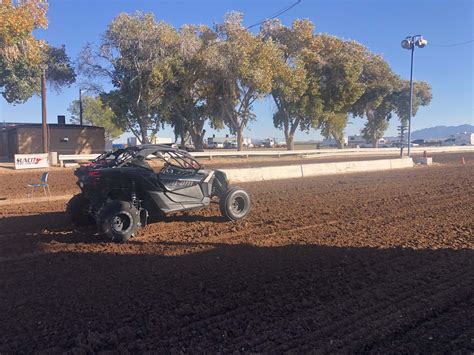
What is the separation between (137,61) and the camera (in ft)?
108

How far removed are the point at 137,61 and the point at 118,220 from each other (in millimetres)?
27168

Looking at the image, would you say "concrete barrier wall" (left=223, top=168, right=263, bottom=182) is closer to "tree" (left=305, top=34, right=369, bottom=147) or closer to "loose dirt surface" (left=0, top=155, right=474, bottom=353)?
"loose dirt surface" (left=0, top=155, right=474, bottom=353)

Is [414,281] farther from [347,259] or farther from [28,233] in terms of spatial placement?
[28,233]

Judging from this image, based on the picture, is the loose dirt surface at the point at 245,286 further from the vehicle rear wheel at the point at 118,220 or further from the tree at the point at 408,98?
the tree at the point at 408,98

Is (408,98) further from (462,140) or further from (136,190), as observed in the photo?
(136,190)

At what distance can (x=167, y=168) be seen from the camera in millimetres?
8789

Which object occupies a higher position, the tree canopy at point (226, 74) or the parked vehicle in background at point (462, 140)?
the tree canopy at point (226, 74)

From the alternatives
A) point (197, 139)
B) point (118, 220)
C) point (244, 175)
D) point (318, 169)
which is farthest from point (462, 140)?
point (118, 220)

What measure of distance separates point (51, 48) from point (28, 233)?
110 ft

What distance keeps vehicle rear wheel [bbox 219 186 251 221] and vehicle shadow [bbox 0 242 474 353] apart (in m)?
2.43

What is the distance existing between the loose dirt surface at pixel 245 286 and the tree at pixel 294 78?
2909 cm

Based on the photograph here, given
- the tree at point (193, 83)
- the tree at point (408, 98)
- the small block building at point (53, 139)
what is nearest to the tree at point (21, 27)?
the small block building at point (53, 139)

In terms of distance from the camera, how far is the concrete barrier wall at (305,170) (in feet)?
60.8

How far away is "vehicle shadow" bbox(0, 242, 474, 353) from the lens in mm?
4008
